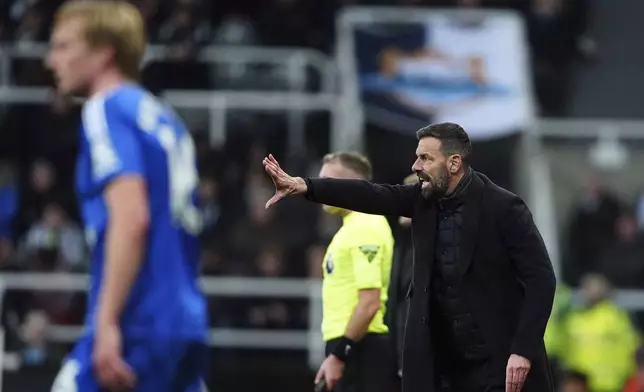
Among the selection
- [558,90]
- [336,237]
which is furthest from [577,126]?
[336,237]

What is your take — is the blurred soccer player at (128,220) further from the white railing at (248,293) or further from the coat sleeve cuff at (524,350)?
the white railing at (248,293)

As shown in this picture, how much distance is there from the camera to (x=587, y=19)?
18641 millimetres

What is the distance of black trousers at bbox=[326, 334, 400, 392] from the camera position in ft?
27.9

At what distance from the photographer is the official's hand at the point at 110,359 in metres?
4.70

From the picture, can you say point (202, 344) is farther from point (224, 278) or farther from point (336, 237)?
point (224, 278)

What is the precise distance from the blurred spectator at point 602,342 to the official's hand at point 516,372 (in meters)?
7.61

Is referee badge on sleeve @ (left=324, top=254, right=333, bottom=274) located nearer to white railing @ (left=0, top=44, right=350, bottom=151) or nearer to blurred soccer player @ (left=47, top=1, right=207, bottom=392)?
blurred soccer player @ (left=47, top=1, right=207, bottom=392)

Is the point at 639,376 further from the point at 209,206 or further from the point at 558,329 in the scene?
the point at 209,206

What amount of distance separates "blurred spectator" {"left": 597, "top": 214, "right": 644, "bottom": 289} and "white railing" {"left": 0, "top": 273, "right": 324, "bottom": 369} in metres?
3.29

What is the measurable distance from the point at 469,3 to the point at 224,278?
17.9 ft

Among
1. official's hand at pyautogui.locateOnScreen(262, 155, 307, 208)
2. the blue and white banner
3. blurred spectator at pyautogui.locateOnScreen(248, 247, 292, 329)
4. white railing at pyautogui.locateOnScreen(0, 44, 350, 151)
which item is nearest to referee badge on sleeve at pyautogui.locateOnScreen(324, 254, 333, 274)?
official's hand at pyautogui.locateOnScreen(262, 155, 307, 208)

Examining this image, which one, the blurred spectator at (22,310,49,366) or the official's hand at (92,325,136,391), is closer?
the official's hand at (92,325,136,391)

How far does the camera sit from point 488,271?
7.08 m

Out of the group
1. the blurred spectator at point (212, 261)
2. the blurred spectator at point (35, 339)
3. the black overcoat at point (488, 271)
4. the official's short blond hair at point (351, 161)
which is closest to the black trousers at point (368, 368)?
the official's short blond hair at point (351, 161)
